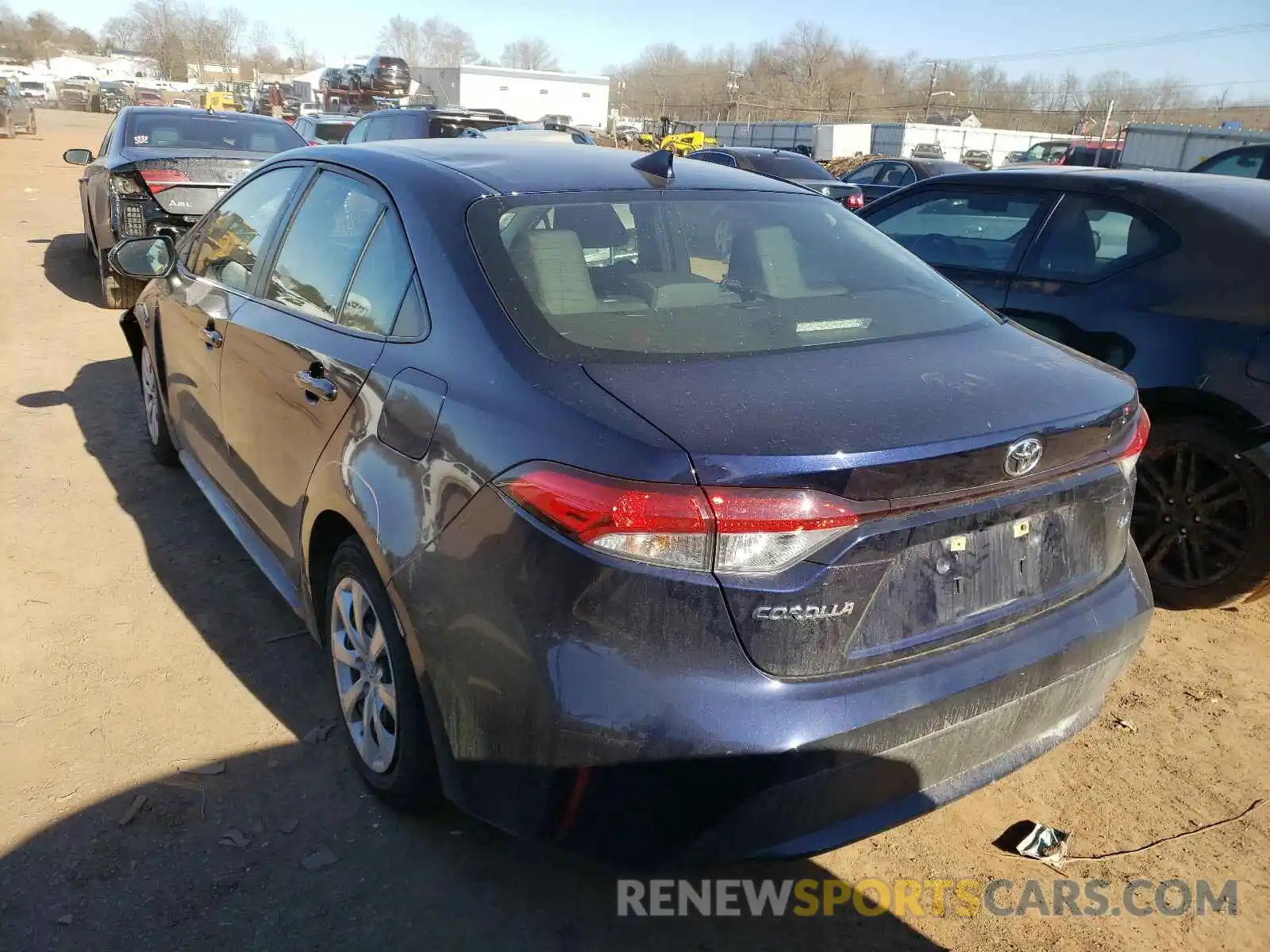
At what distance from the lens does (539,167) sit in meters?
2.88

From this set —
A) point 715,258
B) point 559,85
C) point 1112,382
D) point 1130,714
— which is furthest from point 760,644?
point 559,85

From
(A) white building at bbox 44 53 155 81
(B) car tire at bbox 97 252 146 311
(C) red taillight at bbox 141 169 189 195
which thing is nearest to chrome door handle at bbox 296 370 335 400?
(C) red taillight at bbox 141 169 189 195

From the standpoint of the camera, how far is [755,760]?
6.02 feet

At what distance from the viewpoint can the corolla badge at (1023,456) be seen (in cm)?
197

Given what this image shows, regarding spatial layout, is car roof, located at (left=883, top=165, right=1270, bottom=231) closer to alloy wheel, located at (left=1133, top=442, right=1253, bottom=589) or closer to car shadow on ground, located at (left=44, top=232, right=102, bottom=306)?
alloy wheel, located at (left=1133, top=442, right=1253, bottom=589)

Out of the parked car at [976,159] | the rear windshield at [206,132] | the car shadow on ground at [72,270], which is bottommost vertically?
the car shadow on ground at [72,270]

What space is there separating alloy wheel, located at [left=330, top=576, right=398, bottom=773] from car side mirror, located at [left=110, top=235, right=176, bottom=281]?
2.31 metres

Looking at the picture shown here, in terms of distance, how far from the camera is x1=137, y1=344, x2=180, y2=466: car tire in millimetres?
4770

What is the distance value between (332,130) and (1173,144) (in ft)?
79.4

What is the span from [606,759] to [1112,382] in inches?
59.7

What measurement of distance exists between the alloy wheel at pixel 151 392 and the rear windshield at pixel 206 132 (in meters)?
4.71

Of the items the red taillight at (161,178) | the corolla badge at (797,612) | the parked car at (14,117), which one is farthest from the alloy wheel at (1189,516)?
the parked car at (14,117)

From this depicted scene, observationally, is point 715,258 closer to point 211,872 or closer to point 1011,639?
point 1011,639

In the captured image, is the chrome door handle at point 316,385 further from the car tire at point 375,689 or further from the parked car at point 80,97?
the parked car at point 80,97
